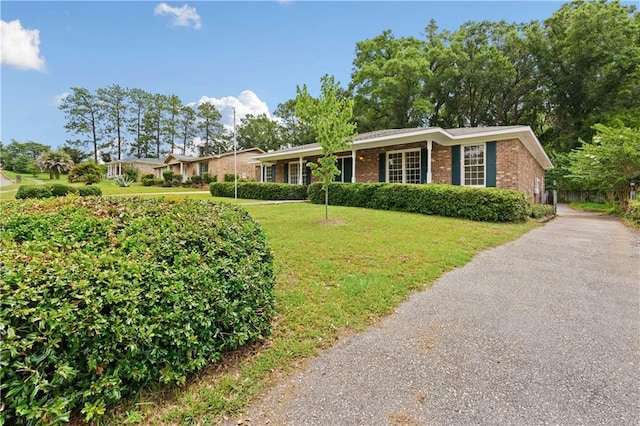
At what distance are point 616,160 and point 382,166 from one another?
971cm

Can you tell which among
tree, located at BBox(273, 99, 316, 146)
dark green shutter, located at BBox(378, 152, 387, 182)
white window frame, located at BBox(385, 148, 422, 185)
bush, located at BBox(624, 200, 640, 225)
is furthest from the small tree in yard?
tree, located at BBox(273, 99, 316, 146)

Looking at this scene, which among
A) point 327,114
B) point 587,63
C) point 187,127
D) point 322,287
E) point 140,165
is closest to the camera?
point 322,287

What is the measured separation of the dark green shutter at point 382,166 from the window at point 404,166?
0.20m

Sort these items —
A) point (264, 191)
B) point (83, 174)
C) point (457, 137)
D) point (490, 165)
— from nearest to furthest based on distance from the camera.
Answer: point (490, 165), point (457, 137), point (264, 191), point (83, 174)

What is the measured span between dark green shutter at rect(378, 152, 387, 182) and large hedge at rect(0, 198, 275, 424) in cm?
1339

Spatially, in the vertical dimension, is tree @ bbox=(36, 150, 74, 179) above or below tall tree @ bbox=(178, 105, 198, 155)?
below

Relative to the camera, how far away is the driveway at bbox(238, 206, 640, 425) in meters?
1.89

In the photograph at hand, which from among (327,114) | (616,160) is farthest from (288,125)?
(327,114)

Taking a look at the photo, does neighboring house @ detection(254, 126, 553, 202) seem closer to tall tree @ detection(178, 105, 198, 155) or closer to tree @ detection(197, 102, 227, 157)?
tree @ detection(197, 102, 227, 157)

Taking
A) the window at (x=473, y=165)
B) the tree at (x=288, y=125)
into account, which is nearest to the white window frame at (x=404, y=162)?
the window at (x=473, y=165)

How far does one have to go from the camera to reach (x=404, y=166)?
48.9 feet

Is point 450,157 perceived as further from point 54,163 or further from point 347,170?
point 54,163

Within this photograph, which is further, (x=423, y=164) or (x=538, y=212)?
(x=423, y=164)

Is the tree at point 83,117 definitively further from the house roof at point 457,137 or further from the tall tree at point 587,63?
the tall tree at point 587,63
